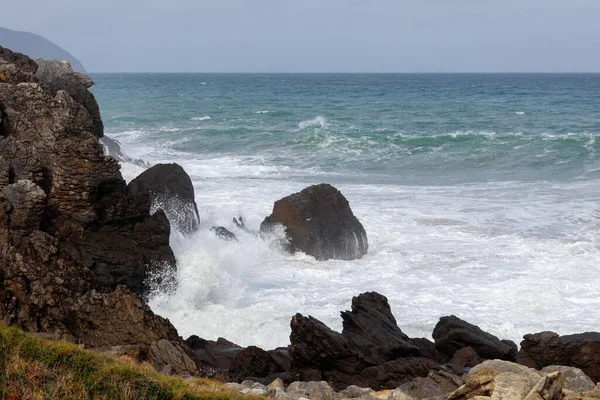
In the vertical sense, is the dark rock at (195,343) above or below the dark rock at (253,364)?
below

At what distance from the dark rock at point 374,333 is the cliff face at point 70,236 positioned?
348 cm

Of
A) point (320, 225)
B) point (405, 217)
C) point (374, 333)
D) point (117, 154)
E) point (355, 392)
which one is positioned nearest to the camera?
point (355, 392)

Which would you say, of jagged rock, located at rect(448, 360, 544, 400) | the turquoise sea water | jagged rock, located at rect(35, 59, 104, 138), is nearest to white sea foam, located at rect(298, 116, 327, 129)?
the turquoise sea water

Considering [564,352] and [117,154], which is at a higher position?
[117,154]

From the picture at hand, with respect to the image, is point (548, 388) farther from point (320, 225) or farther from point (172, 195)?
point (172, 195)

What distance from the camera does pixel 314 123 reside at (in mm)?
68375

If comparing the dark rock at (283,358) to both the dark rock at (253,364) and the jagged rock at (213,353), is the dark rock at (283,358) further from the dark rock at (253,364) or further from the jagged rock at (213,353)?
the jagged rock at (213,353)

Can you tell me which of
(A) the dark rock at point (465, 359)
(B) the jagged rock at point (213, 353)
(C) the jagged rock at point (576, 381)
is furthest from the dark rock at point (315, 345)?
(C) the jagged rock at point (576, 381)

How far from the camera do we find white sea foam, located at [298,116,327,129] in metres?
66.5

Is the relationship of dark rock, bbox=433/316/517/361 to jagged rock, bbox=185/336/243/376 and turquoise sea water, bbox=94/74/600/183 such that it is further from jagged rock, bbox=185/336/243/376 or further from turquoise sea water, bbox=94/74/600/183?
turquoise sea water, bbox=94/74/600/183

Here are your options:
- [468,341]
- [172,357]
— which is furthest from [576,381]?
[172,357]

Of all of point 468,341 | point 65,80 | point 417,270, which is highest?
point 65,80

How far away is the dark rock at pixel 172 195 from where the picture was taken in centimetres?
2488

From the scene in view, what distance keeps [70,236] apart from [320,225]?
9236mm
